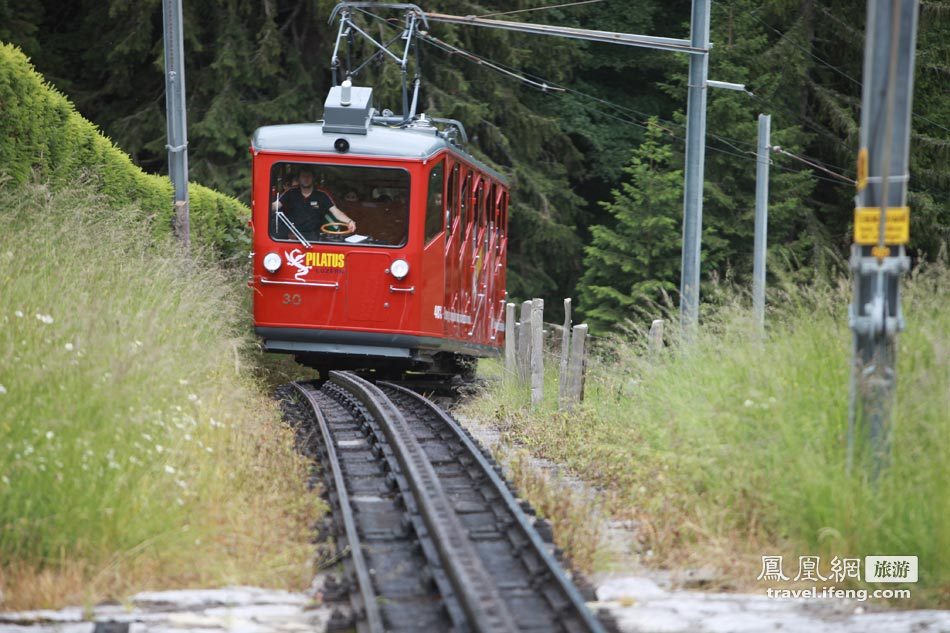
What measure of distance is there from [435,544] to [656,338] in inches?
187

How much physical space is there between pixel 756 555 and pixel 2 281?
15.2 ft

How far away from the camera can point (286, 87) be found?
3127 centimetres

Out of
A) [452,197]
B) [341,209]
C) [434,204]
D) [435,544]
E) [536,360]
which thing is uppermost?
[452,197]

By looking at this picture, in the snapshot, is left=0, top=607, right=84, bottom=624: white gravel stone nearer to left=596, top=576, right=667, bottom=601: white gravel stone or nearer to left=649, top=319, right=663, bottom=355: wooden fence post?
left=596, top=576, right=667, bottom=601: white gravel stone

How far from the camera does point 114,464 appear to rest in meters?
6.26

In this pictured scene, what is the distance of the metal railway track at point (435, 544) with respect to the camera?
560 centimetres

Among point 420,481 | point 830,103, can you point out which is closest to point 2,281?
point 420,481

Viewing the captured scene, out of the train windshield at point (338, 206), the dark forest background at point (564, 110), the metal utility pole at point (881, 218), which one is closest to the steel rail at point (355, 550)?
the metal utility pole at point (881, 218)

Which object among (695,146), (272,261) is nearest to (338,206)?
(272,261)

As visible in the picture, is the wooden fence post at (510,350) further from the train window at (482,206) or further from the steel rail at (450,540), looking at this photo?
the steel rail at (450,540)

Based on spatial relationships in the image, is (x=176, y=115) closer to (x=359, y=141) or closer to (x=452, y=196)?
(x=359, y=141)

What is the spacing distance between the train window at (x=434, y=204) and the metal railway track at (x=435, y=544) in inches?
164

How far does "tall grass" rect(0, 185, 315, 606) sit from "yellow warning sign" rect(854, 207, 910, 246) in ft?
10.9

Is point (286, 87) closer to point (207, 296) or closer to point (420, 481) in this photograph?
point (207, 296)
